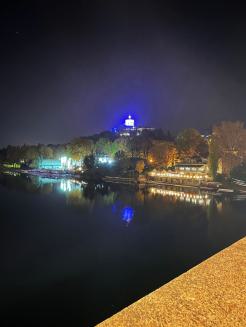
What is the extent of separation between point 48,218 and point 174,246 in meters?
7.43

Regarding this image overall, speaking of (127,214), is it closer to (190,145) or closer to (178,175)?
(178,175)

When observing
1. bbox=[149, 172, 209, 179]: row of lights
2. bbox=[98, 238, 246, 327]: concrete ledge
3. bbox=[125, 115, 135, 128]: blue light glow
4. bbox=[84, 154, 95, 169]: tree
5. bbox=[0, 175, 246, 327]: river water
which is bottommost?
bbox=[0, 175, 246, 327]: river water

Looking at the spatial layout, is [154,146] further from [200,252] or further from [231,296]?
[231,296]

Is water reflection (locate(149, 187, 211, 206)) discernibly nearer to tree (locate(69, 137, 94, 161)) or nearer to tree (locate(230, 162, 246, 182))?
tree (locate(230, 162, 246, 182))

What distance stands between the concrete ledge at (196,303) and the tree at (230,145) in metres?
23.7

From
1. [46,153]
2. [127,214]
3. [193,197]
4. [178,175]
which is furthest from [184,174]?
[46,153]

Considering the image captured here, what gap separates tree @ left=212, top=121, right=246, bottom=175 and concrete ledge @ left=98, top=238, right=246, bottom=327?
77.8ft

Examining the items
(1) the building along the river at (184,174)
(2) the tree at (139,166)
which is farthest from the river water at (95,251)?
(2) the tree at (139,166)

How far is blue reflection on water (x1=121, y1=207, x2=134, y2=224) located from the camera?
1513 centimetres

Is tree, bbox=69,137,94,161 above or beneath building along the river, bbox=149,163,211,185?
above

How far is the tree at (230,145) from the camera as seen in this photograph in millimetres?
27969

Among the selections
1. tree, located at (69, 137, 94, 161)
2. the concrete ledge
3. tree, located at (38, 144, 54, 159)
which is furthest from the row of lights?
tree, located at (38, 144, 54, 159)

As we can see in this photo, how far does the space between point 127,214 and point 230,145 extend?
16.3m

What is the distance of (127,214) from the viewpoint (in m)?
16.5
